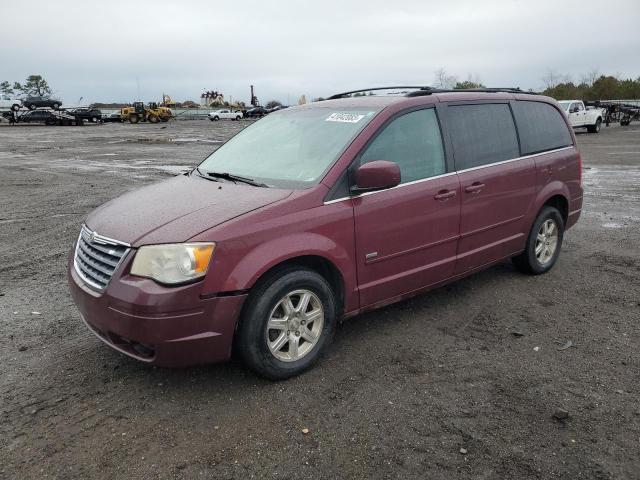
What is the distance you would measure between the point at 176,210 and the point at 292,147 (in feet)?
3.61

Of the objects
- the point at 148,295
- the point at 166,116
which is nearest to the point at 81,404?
the point at 148,295

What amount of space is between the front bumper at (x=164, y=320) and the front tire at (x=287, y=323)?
115mm

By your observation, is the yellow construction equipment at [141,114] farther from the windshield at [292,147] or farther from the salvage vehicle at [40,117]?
the windshield at [292,147]

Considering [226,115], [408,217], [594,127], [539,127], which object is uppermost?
[226,115]

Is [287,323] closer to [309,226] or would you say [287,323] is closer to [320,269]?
[320,269]

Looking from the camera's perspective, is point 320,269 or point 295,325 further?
point 320,269

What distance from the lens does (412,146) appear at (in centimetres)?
413

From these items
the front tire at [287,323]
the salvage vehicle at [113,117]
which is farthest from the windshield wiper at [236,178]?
→ the salvage vehicle at [113,117]

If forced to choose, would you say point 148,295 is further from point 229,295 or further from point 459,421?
point 459,421

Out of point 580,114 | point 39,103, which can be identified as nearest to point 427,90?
point 580,114

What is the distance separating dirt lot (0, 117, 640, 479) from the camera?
2703 millimetres

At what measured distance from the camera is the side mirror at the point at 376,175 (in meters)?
3.53

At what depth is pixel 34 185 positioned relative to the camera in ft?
38.6

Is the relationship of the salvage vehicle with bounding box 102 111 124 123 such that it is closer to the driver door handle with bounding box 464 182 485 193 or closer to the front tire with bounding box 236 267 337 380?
the driver door handle with bounding box 464 182 485 193
